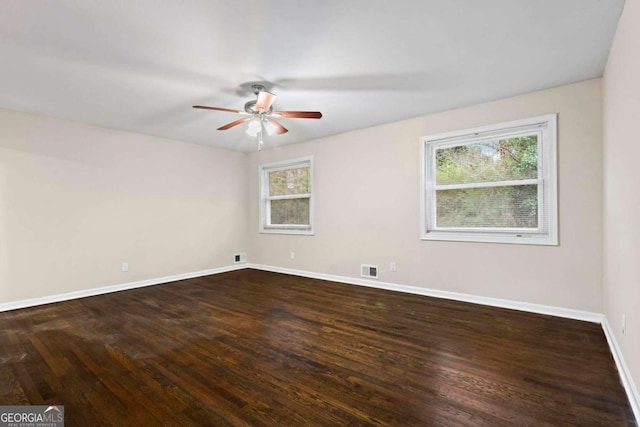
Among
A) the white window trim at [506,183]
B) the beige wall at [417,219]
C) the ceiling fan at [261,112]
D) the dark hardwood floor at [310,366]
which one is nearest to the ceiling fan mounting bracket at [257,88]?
the ceiling fan at [261,112]

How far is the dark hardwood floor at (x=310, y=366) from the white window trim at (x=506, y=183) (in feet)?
2.76

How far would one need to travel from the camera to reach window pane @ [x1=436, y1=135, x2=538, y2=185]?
11.5ft

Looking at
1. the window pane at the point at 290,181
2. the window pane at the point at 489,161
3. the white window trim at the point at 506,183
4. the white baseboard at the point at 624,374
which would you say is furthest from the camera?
the window pane at the point at 290,181

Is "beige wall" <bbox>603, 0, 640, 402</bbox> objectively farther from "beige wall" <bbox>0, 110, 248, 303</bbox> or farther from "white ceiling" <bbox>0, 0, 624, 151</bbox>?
"beige wall" <bbox>0, 110, 248, 303</bbox>

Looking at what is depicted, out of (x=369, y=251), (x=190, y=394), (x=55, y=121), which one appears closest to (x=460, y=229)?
(x=369, y=251)

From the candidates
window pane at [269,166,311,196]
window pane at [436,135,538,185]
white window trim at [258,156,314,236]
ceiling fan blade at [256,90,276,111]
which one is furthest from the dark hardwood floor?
window pane at [269,166,311,196]

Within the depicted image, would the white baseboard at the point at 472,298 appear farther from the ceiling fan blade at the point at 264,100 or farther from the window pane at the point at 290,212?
the ceiling fan blade at the point at 264,100

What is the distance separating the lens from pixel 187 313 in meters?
3.48

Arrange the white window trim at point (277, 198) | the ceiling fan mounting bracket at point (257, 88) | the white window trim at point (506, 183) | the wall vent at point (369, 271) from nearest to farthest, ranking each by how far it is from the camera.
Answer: the ceiling fan mounting bracket at point (257, 88) → the white window trim at point (506, 183) → the wall vent at point (369, 271) → the white window trim at point (277, 198)

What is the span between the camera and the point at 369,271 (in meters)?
4.70

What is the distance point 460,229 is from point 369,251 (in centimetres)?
134

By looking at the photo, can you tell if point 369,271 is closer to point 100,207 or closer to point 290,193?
point 290,193

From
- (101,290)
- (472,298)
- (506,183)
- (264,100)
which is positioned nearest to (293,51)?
(264,100)

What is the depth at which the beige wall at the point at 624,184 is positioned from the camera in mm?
1736
